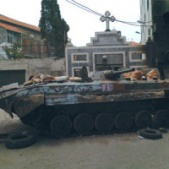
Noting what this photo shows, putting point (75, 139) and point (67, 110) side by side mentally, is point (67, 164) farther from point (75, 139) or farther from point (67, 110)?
point (67, 110)

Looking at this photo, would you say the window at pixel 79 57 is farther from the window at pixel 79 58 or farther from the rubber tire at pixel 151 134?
the rubber tire at pixel 151 134

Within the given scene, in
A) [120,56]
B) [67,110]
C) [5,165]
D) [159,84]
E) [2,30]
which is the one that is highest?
[2,30]

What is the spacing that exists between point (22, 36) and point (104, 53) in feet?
66.6

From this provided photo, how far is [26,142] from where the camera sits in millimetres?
7727

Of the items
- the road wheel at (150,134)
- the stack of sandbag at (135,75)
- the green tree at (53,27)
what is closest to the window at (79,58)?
the green tree at (53,27)

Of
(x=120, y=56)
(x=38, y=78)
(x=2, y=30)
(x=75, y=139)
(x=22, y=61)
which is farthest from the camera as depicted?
(x=2, y=30)

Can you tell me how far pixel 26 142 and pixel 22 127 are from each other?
8.95ft

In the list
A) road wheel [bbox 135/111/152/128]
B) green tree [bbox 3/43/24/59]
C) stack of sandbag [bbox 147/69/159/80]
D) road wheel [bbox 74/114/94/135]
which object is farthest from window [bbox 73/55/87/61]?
road wheel [bbox 74/114/94/135]

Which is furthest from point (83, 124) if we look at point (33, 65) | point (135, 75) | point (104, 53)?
point (33, 65)

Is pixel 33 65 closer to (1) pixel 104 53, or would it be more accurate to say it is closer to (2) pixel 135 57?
(1) pixel 104 53

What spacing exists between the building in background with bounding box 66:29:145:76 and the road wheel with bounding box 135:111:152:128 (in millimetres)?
13668

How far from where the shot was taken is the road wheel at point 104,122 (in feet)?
29.2

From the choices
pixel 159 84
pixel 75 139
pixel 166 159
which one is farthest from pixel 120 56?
pixel 166 159

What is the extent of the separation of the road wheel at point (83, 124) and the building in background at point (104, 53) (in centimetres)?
1414
